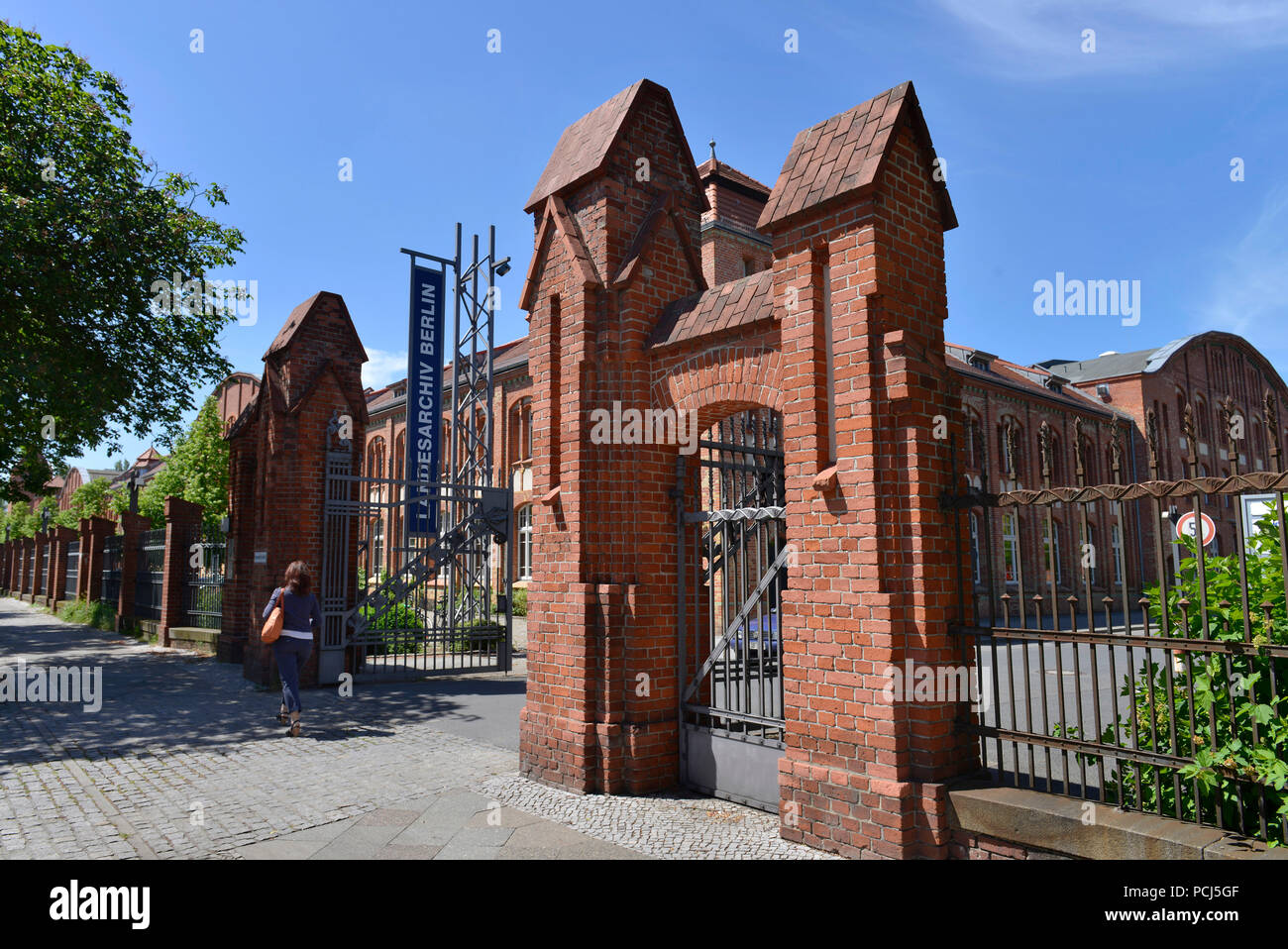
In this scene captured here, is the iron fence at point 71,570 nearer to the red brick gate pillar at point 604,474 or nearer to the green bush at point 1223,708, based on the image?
the red brick gate pillar at point 604,474

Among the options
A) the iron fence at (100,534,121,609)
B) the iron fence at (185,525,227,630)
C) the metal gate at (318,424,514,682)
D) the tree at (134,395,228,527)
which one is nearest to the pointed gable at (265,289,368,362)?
the metal gate at (318,424,514,682)

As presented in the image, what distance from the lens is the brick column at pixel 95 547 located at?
2302 cm

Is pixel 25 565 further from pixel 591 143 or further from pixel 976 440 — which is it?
pixel 976 440

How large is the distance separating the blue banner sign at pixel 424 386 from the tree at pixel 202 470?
19.1 meters

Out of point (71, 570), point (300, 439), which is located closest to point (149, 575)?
point (300, 439)

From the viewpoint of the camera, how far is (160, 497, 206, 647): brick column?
16.2 m

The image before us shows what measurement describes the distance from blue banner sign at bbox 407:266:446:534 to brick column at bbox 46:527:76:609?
21.8 metres

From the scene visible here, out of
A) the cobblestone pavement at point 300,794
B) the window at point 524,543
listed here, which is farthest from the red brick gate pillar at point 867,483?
the window at point 524,543

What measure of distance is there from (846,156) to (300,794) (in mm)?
5780

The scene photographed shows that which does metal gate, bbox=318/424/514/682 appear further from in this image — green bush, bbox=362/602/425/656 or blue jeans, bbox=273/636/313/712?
blue jeans, bbox=273/636/313/712

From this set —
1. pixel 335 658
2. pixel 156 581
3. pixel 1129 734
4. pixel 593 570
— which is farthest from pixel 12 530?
pixel 1129 734

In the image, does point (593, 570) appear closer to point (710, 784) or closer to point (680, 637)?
point (680, 637)

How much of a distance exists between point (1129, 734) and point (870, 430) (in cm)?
194

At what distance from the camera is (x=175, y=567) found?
1631cm
